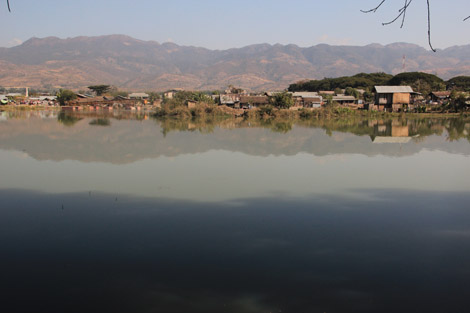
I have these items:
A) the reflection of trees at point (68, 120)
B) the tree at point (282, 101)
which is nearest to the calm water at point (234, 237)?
the reflection of trees at point (68, 120)

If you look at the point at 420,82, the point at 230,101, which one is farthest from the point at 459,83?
the point at 230,101

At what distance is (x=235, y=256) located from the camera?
4.20 m

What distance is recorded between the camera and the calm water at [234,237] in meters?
3.45

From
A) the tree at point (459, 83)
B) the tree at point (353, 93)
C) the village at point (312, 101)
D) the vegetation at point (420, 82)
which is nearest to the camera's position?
the village at point (312, 101)

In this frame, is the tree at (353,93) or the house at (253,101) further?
the tree at (353,93)

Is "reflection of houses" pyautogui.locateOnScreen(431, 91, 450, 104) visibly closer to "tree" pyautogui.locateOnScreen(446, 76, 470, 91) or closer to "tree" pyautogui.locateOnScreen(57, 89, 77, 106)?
"tree" pyautogui.locateOnScreen(446, 76, 470, 91)

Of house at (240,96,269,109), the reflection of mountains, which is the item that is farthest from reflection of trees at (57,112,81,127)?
house at (240,96,269,109)

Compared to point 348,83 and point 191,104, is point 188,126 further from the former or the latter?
point 348,83

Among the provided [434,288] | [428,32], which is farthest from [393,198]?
[428,32]

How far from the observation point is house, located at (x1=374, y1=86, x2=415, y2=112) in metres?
33.2

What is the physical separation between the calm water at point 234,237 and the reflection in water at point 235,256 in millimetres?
15

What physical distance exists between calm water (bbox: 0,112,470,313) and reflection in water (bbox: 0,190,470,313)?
0.01 metres

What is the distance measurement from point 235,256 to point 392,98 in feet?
106

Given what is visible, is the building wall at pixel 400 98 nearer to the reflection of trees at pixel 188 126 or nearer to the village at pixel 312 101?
the village at pixel 312 101
